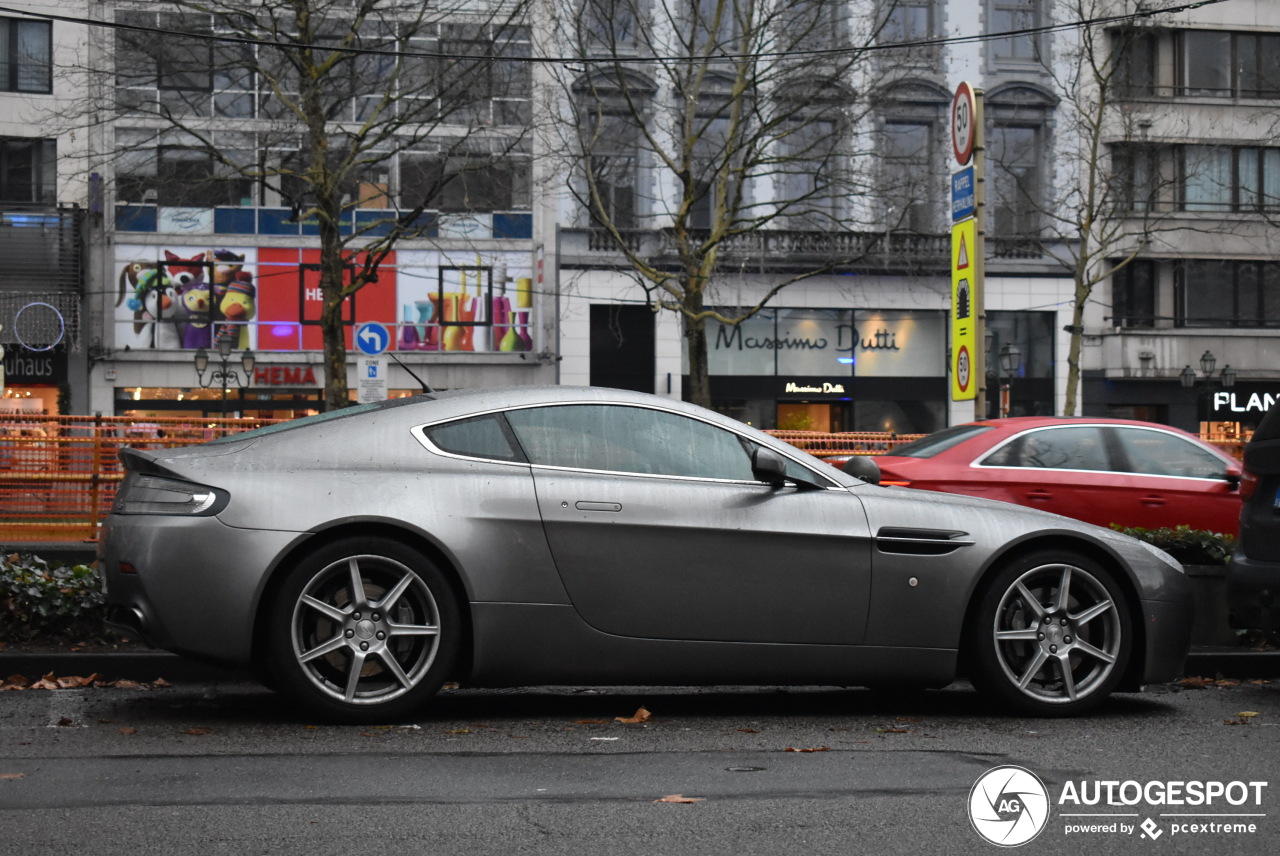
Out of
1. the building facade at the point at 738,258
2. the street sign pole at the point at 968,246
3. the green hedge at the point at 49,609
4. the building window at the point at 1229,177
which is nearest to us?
the green hedge at the point at 49,609

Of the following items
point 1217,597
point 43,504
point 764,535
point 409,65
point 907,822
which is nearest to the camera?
point 907,822

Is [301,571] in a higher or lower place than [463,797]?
higher

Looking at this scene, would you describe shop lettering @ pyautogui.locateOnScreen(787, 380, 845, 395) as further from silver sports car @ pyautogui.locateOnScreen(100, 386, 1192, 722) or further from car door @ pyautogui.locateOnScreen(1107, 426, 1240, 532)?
silver sports car @ pyautogui.locateOnScreen(100, 386, 1192, 722)

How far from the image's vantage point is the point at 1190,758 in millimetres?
5195

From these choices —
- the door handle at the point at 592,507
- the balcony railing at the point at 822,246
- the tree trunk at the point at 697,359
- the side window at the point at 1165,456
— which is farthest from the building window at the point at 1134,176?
the door handle at the point at 592,507

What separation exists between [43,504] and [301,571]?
10.8m

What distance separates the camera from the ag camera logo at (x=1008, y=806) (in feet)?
13.4

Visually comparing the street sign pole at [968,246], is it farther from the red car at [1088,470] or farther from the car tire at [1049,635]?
the car tire at [1049,635]

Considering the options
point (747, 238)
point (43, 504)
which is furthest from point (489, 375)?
point (43, 504)

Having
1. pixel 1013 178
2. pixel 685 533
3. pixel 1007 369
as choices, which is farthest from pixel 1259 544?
pixel 1013 178

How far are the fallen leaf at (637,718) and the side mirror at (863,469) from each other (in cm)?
132

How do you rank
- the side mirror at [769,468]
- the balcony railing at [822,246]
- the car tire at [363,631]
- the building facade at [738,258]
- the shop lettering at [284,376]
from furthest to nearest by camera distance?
the shop lettering at [284,376] → the balcony railing at [822,246] → the building facade at [738,258] → the side mirror at [769,468] → the car tire at [363,631]

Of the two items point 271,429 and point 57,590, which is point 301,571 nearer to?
point 271,429

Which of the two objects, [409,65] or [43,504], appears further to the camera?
[409,65]
